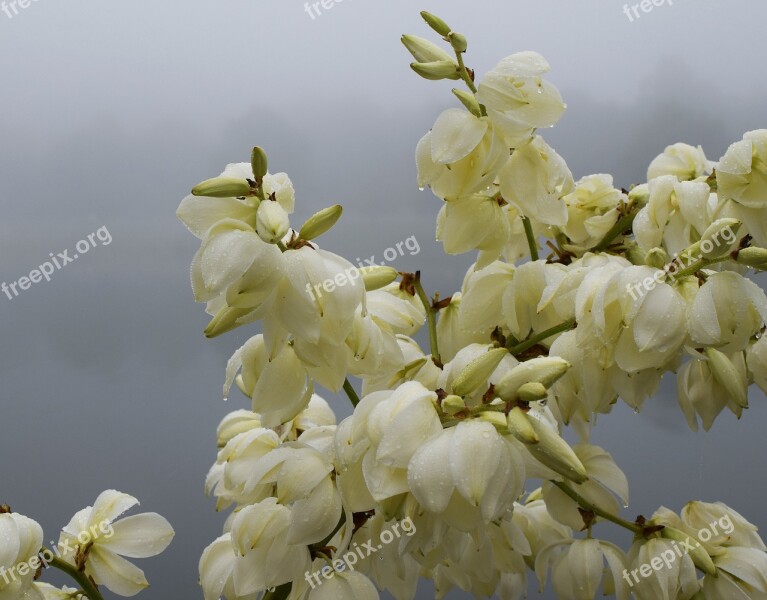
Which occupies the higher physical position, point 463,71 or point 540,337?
point 463,71

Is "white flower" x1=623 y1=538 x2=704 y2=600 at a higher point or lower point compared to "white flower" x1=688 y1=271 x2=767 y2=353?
lower

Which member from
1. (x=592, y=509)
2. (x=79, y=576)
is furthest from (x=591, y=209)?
(x=79, y=576)

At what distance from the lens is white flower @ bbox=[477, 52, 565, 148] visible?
52cm

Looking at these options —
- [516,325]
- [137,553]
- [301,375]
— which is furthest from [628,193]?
[137,553]

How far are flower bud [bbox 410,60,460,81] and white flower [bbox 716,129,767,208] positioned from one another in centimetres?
19

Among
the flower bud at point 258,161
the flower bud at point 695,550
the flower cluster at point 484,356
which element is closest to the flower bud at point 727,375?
the flower cluster at point 484,356

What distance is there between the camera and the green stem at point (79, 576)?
1.76 feet

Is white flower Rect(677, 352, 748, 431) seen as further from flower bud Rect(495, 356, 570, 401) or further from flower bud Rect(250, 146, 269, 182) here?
flower bud Rect(250, 146, 269, 182)

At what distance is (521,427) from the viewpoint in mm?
387

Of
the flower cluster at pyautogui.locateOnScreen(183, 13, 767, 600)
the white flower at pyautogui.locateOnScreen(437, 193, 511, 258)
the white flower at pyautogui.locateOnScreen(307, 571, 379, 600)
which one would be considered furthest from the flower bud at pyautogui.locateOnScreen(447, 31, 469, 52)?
the white flower at pyautogui.locateOnScreen(307, 571, 379, 600)

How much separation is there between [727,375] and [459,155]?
9.1 inches

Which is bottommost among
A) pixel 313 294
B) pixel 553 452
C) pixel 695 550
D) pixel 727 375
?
pixel 695 550

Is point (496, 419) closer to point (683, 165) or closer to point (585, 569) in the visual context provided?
point (585, 569)

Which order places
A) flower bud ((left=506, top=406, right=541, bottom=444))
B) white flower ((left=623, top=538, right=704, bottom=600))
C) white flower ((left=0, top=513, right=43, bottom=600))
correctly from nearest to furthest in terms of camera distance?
flower bud ((left=506, top=406, right=541, bottom=444))
white flower ((left=0, top=513, right=43, bottom=600))
white flower ((left=623, top=538, right=704, bottom=600))
